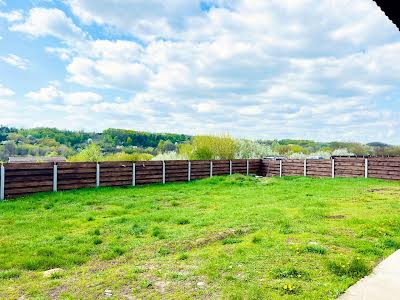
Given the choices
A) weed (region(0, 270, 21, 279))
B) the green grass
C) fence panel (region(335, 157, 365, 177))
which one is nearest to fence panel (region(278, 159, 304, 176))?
fence panel (region(335, 157, 365, 177))

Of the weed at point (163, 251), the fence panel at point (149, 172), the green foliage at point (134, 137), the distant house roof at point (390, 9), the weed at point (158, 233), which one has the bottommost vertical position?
the weed at point (163, 251)

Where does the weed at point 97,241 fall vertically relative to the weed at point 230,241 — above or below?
below

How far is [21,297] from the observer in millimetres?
4090

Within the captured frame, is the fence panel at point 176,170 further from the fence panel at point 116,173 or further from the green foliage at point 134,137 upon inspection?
the green foliage at point 134,137

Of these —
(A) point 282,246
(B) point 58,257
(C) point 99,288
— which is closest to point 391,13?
(A) point 282,246

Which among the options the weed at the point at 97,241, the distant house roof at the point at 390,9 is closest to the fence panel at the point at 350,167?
the weed at the point at 97,241

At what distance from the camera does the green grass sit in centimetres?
421

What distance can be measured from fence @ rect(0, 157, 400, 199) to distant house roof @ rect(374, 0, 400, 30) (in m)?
12.5

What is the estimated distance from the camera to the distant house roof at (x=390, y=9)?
284 cm

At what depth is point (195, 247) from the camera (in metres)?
6.07

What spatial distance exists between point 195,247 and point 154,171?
11451 mm

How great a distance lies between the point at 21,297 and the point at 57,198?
8.35m

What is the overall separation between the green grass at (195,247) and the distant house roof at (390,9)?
9.48 feet

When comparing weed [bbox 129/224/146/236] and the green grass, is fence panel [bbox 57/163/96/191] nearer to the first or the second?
the green grass
